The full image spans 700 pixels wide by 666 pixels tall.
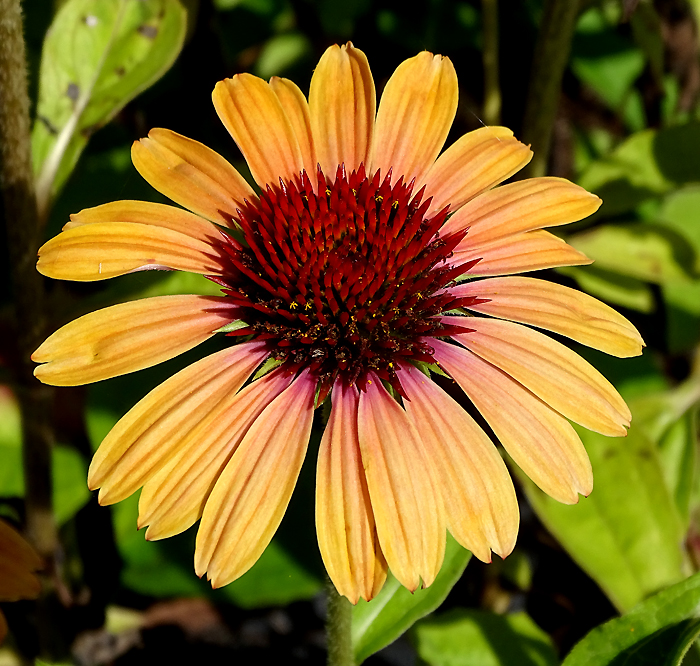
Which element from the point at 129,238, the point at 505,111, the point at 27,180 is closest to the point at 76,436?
the point at 27,180

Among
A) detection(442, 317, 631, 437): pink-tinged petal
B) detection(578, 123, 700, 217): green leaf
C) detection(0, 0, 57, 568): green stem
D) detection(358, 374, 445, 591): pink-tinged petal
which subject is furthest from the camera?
detection(578, 123, 700, 217): green leaf

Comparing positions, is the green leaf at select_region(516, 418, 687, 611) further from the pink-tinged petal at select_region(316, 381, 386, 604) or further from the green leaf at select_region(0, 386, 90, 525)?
the green leaf at select_region(0, 386, 90, 525)

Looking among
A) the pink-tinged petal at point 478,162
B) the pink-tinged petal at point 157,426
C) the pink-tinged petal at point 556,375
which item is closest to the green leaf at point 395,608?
the pink-tinged petal at point 556,375

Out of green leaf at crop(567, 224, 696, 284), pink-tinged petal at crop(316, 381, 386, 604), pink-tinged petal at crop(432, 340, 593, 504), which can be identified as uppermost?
green leaf at crop(567, 224, 696, 284)

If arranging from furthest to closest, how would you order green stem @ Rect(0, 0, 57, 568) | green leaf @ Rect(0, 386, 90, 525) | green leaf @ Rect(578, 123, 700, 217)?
green leaf @ Rect(578, 123, 700, 217)
green leaf @ Rect(0, 386, 90, 525)
green stem @ Rect(0, 0, 57, 568)

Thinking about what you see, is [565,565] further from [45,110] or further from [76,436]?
[45,110]

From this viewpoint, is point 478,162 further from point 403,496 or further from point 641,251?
point 641,251

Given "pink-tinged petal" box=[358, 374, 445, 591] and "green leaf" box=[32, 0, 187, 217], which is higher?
"green leaf" box=[32, 0, 187, 217]

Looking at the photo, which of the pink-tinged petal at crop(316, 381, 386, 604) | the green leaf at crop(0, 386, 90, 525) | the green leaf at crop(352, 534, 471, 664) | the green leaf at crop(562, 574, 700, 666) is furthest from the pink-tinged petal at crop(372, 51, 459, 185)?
the green leaf at crop(0, 386, 90, 525)
